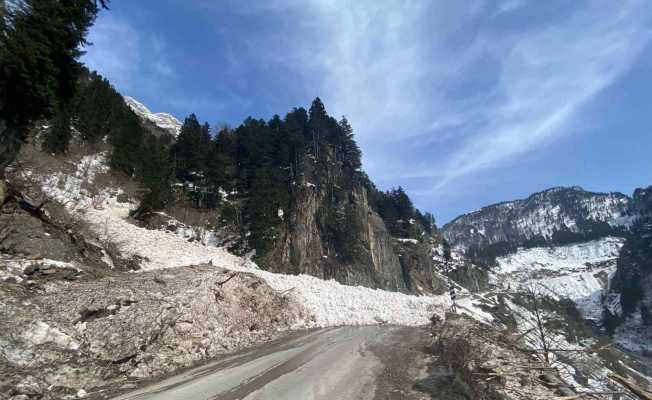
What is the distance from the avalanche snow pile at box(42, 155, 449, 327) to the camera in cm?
2062

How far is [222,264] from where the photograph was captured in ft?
81.3

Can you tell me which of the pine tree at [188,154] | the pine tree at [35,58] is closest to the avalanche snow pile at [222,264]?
the pine tree at [35,58]

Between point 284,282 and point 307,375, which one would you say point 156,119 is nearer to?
point 284,282

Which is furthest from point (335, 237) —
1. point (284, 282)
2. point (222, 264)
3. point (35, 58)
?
point (35, 58)

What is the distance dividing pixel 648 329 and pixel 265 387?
6084 inches

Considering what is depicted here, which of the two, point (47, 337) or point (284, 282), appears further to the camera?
point (284, 282)

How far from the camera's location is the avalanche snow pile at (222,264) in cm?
2062

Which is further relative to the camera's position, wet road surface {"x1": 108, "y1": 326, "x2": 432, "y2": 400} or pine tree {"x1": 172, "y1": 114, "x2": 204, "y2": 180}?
pine tree {"x1": 172, "y1": 114, "x2": 204, "y2": 180}

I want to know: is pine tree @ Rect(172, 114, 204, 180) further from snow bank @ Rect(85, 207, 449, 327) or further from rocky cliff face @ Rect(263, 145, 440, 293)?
snow bank @ Rect(85, 207, 449, 327)

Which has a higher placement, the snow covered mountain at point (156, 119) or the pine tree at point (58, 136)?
the snow covered mountain at point (156, 119)

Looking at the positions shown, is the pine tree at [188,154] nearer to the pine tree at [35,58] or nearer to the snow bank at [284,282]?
the snow bank at [284,282]

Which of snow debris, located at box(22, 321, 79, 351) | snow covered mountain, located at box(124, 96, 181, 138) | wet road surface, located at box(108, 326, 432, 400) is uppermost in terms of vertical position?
snow covered mountain, located at box(124, 96, 181, 138)

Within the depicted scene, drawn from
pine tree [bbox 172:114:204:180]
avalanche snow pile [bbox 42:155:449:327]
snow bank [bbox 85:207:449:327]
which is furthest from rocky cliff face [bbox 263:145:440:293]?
pine tree [bbox 172:114:204:180]

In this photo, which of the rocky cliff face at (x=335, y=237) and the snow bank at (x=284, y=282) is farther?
the rocky cliff face at (x=335, y=237)
